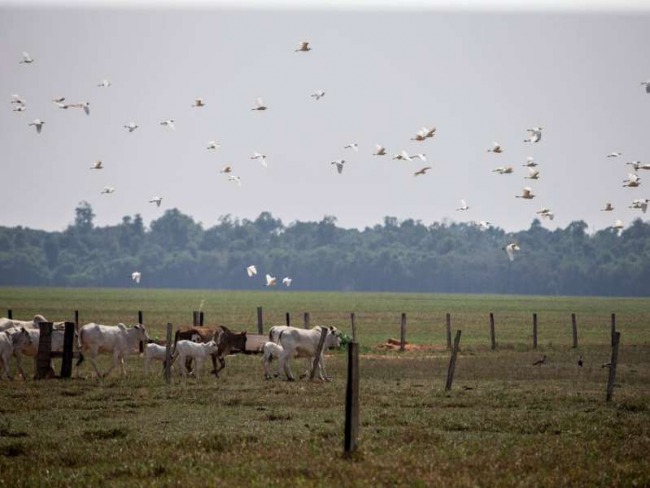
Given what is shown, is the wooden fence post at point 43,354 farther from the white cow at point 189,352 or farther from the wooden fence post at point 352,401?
the wooden fence post at point 352,401

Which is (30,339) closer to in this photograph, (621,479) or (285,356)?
(285,356)

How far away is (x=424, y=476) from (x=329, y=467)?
1.33 meters

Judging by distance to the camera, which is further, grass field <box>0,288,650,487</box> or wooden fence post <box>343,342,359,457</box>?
wooden fence post <box>343,342,359,457</box>

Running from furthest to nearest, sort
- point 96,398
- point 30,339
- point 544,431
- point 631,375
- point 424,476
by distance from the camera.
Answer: point 631,375, point 30,339, point 96,398, point 544,431, point 424,476

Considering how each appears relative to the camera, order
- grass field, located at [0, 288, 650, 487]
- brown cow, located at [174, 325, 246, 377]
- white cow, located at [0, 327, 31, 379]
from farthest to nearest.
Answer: brown cow, located at [174, 325, 246, 377] < white cow, located at [0, 327, 31, 379] < grass field, located at [0, 288, 650, 487]

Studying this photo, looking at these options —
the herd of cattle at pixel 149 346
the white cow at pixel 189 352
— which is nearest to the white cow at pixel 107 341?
the herd of cattle at pixel 149 346

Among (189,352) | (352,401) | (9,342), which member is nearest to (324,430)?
(352,401)

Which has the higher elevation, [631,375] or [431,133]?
[431,133]

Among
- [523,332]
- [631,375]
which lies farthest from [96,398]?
[523,332]

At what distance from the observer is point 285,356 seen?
Answer: 33.2 metres

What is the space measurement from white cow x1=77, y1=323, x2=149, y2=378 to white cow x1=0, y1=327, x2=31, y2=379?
1561 mm

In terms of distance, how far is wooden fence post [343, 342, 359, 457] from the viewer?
18.2 metres

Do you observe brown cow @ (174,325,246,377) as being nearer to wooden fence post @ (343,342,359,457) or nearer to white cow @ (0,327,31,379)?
white cow @ (0,327,31,379)

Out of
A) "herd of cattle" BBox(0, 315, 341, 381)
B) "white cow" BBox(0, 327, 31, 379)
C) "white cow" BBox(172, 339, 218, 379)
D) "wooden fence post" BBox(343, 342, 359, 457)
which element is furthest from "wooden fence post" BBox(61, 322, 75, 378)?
"wooden fence post" BBox(343, 342, 359, 457)
